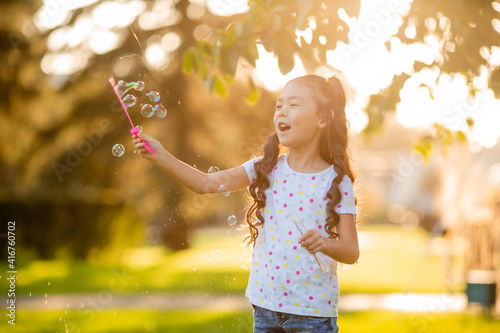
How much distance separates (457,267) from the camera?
44.8 ft

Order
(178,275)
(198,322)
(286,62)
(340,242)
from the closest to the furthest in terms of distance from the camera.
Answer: (340,242), (286,62), (198,322), (178,275)

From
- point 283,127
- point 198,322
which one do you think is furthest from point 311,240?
point 198,322

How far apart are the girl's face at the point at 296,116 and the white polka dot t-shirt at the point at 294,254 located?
15cm

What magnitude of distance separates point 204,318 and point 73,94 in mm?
7491

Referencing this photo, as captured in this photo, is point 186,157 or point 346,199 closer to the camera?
point 346,199

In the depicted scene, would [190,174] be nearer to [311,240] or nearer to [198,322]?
[311,240]

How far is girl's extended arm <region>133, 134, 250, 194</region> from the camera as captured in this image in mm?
2697

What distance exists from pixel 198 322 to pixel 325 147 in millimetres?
4348

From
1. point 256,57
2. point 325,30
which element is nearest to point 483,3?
point 325,30

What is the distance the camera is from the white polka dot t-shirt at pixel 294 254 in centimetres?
263

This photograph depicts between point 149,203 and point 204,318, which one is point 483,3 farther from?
Result: point 149,203

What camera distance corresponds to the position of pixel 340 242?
102 inches

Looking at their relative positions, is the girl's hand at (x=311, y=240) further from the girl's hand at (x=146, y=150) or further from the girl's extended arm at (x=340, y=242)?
the girl's hand at (x=146, y=150)

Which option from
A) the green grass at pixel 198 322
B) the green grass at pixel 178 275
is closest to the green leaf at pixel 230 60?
the green grass at pixel 198 322
